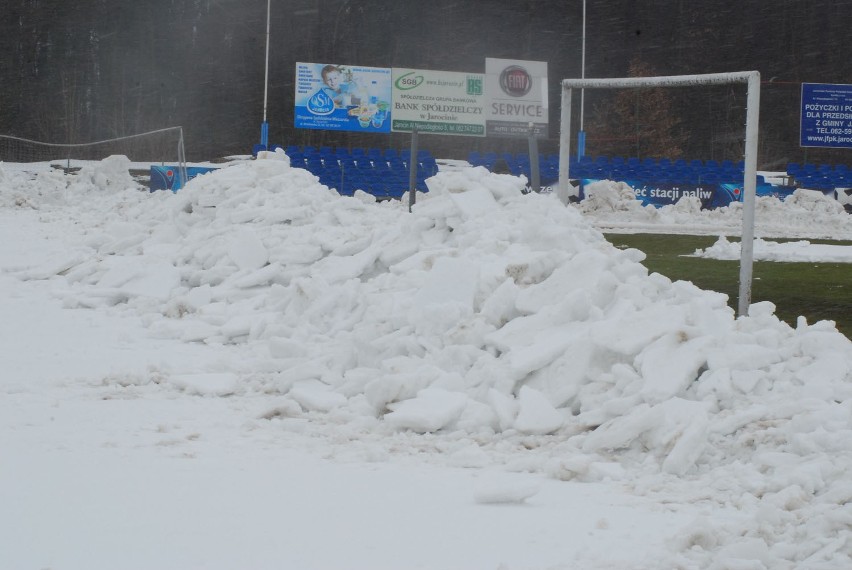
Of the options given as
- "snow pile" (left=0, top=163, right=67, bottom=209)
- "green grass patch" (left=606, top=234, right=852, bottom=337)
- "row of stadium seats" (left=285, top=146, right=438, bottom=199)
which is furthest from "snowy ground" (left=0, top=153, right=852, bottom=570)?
"row of stadium seats" (left=285, top=146, right=438, bottom=199)

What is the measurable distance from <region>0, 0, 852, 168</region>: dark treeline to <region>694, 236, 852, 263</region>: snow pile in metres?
16.9

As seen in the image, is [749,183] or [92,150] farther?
[92,150]

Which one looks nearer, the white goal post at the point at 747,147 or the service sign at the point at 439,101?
the white goal post at the point at 747,147

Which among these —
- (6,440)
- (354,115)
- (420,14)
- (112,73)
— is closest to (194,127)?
(112,73)

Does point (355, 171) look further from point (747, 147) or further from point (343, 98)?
point (747, 147)

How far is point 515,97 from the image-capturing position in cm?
2838

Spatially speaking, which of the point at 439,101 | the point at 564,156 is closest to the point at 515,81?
the point at 439,101

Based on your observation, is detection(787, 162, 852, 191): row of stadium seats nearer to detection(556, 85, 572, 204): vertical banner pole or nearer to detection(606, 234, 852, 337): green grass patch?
detection(606, 234, 852, 337): green grass patch

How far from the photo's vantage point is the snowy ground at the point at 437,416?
3.53 metres

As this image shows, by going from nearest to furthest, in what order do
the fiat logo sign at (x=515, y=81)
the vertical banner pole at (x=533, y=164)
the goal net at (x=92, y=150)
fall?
the vertical banner pole at (x=533, y=164) < the goal net at (x=92, y=150) < the fiat logo sign at (x=515, y=81)

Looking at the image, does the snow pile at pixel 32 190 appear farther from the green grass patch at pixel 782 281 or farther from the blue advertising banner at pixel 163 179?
the green grass patch at pixel 782 281

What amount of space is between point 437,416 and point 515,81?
79.9 feet

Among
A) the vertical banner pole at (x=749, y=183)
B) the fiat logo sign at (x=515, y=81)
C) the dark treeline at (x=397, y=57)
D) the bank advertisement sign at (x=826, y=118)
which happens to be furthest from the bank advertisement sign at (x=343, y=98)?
the vertical banner pole at (x=749, y=183)

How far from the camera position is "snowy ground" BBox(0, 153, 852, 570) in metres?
3.53
